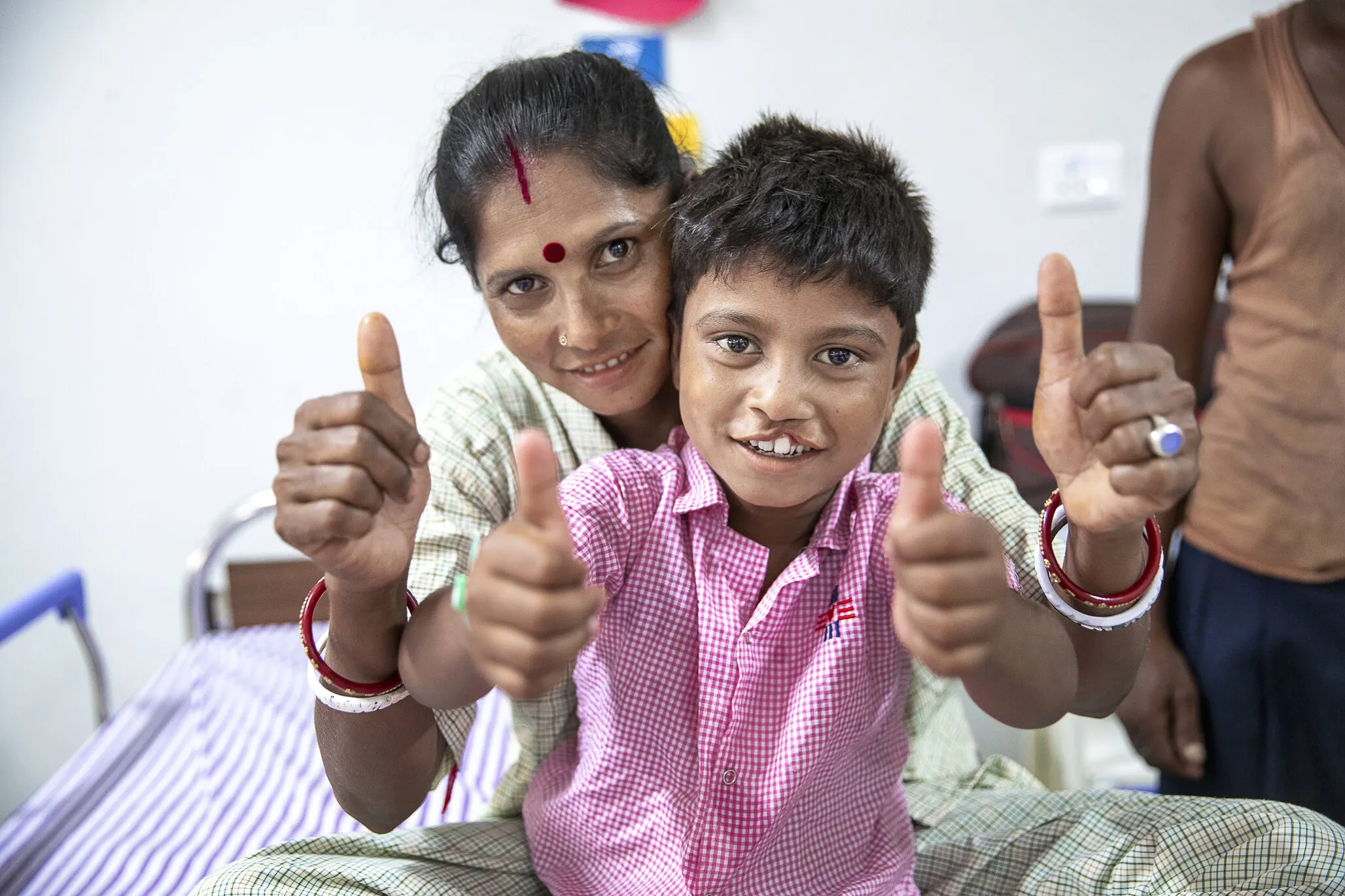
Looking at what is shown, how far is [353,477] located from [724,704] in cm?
42

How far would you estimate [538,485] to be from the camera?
0.73m

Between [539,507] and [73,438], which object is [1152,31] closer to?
[539,507]

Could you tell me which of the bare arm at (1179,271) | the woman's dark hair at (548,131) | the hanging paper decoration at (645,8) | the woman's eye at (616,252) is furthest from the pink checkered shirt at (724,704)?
the hanging paper decoration at (645,8)

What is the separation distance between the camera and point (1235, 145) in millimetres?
1380

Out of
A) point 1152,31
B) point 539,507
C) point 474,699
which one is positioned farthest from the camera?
point 1152,31

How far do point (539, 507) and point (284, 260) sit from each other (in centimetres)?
210

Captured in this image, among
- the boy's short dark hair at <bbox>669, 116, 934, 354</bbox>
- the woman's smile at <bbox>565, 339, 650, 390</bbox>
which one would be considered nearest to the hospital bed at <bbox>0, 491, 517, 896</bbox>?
the woman's smile at <bbox>565, 339, 650, 390</bbox>

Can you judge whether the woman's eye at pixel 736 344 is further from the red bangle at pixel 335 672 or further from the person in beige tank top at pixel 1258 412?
the person in beige tank top at pixel 1258 412

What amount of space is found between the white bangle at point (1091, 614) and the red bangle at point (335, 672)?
0.56 metres

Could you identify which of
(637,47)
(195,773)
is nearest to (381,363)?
(195,773)

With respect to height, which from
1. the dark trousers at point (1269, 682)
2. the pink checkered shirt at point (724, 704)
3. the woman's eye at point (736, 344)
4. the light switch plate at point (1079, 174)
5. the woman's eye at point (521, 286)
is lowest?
the dark trousers at point (1269, 682)

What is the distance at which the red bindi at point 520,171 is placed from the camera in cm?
113

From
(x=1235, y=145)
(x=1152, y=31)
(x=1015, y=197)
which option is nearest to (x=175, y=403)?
(x=1015, y=197)

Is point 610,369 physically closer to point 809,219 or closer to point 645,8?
point 809,219
